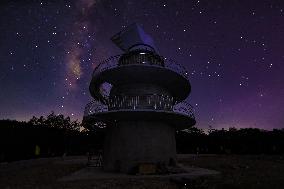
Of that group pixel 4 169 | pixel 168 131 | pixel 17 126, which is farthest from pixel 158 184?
pixel 17 126

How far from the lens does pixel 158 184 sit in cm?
1783

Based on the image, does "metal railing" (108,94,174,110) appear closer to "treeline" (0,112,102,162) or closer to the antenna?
the antenna

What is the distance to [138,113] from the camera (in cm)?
2444

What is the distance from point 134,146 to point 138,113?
9.92 ft

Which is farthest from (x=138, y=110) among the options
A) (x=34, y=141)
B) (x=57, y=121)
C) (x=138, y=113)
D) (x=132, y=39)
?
(x=57, y=121)

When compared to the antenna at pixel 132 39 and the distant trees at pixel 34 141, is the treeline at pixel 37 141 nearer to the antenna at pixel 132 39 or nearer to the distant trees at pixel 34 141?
the distant trees at pixel 34 141

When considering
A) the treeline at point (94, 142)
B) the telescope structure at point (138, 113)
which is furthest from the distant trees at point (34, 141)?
the telescope structure at point (138, 113)

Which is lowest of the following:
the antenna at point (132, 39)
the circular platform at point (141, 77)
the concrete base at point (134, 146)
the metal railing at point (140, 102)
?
the concrete base at point (134, 146)

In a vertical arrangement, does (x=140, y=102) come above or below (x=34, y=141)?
above

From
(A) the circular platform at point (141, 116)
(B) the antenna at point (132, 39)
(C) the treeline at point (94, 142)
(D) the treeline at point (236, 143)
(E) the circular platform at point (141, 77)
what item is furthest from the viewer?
(D) the treeline at point (236, 143)

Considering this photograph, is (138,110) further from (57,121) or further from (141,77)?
(57,121)

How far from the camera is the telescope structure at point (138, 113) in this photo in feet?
82.7

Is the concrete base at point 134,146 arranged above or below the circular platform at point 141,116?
below

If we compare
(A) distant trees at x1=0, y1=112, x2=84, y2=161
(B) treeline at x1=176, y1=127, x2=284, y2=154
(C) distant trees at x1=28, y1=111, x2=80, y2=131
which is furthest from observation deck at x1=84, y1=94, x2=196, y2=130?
(C) distant trees at x1=28, y1=111, x2=80, y2=131
